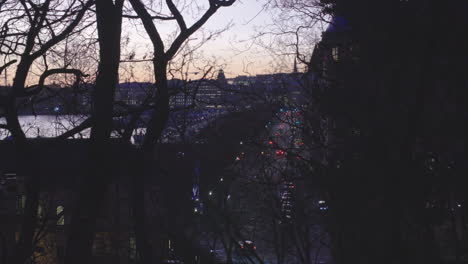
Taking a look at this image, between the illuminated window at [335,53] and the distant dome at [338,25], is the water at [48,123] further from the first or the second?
the illuminated window at [335,53]

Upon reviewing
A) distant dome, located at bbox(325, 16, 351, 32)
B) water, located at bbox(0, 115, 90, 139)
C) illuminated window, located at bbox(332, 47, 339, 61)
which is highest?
distant dome, located at bbox(325, 16, 351, 32)

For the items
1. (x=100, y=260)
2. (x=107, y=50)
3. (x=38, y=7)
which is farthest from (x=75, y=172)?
(x=107, y=50)

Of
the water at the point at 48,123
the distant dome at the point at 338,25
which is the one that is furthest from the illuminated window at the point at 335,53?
the water at the point at 48,123

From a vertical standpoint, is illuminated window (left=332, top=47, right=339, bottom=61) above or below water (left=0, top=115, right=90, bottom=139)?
above

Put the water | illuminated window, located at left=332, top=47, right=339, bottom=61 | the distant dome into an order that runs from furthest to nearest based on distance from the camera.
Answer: illuminated window, located at left=332, top=47, right=339, bottom=61 < the distant dome < the water

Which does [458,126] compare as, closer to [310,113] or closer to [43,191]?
[310,113]

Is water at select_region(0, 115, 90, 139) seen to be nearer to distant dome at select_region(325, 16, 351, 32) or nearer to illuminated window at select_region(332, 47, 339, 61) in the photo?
distant dome at select_region(325, 16, 351, 32)

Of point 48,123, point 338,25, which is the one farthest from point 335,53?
point 48,123

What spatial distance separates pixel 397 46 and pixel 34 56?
279 inches

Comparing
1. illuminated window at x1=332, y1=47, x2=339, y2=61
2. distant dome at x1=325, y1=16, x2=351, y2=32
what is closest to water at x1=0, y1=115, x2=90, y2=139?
distant dome at x1=325, y1=16, x2=351, y2=32

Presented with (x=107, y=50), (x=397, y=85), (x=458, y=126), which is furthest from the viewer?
(x=397, y=85)

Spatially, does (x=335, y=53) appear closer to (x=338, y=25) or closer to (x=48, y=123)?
(x=338, y=25)

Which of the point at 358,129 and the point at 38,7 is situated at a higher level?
the point at 38,7

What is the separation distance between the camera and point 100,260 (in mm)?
18141
